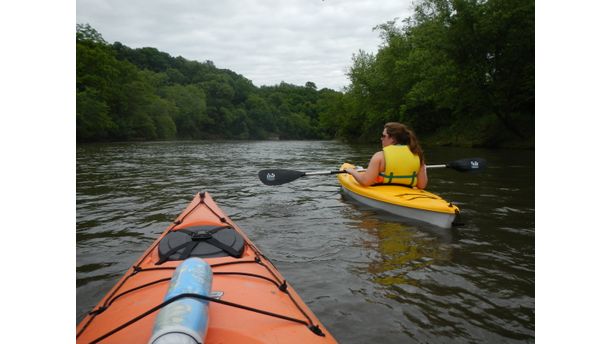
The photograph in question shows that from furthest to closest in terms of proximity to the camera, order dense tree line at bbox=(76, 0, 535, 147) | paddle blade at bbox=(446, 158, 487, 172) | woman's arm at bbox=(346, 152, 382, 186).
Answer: dense tree line at bbox=(76, 0, 535, 147), paddle blade at bbox=(446, 158, 487, 172), woman's arm at bbox=(346, 152, 382, 186)

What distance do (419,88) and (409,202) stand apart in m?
21.9

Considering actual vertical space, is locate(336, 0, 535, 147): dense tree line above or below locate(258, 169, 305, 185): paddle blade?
above

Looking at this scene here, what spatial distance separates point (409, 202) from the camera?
517 cm

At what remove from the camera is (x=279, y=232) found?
16.3 ft

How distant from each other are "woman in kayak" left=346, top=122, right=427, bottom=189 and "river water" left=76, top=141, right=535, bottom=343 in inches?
24.5

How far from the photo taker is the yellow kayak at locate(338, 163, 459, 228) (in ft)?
15.8

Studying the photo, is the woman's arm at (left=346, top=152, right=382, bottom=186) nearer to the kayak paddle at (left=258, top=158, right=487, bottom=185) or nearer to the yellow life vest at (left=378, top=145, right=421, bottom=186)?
the yellow life vest at (left=378, top=145, right=421, bottom=186)

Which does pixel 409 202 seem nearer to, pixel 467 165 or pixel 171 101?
pixel 467 165

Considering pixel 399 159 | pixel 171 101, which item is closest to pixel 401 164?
pixel 399 159

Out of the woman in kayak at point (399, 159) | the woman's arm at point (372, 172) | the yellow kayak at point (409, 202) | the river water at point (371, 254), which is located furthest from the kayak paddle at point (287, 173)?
the woman in kayak at point (399, 159)

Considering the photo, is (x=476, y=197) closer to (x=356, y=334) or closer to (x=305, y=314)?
(x=356, y=334)

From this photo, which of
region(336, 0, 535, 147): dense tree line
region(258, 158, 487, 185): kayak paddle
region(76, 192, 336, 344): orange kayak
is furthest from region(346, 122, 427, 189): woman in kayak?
region(336, 0, 535, 147): dense tree line

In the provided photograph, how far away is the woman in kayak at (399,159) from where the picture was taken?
569cm

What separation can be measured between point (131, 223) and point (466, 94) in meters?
20.8
